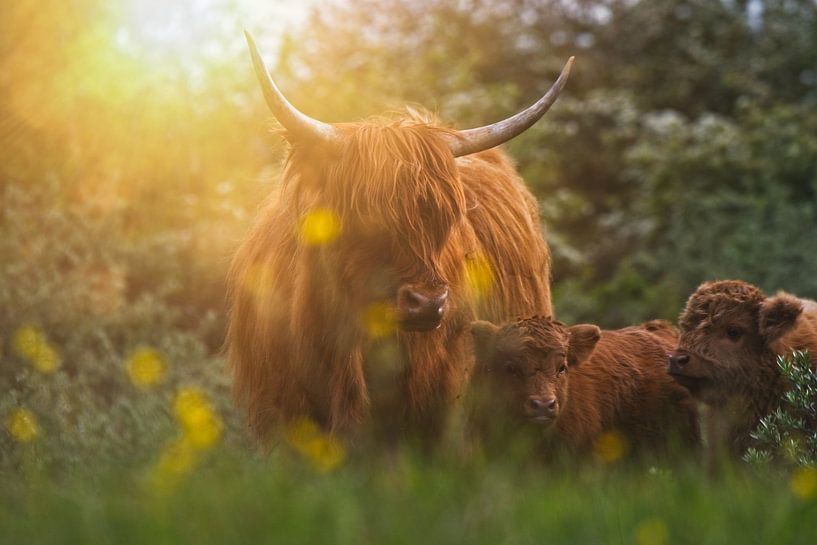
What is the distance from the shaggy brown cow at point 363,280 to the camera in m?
4.78

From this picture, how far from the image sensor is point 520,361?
216 inches

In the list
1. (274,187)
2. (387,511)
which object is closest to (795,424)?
(387,511)

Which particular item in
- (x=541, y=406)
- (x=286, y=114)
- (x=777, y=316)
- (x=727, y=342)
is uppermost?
(x=286, y=114)

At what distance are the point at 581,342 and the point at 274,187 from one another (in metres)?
1.77

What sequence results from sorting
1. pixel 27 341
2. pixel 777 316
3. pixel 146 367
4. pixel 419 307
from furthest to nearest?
pixel 146 367, pixel 27 341, pixel 777 316, pixel 419 307

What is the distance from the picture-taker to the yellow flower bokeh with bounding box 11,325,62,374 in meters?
6.62

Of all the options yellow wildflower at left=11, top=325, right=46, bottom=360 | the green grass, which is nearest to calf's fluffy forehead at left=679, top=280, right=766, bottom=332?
the green grass

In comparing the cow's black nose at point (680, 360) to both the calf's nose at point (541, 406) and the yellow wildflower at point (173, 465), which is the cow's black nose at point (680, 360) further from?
the yellow wildflower at point (173, 465)

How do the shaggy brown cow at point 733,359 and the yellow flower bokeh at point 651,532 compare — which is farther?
the shaggy brown cow at point 733,359

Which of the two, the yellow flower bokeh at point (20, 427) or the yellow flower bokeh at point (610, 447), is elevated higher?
the yellow flower bokeh at point (20, 427)

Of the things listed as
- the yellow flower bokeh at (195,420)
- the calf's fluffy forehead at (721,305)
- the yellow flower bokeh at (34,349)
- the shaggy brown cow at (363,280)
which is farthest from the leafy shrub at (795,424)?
the yellow flower bokeh at (34,349)

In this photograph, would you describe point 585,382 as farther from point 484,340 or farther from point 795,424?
point 795,424

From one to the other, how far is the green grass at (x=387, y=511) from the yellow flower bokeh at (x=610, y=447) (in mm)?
2365

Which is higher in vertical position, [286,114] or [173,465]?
[286,114]
